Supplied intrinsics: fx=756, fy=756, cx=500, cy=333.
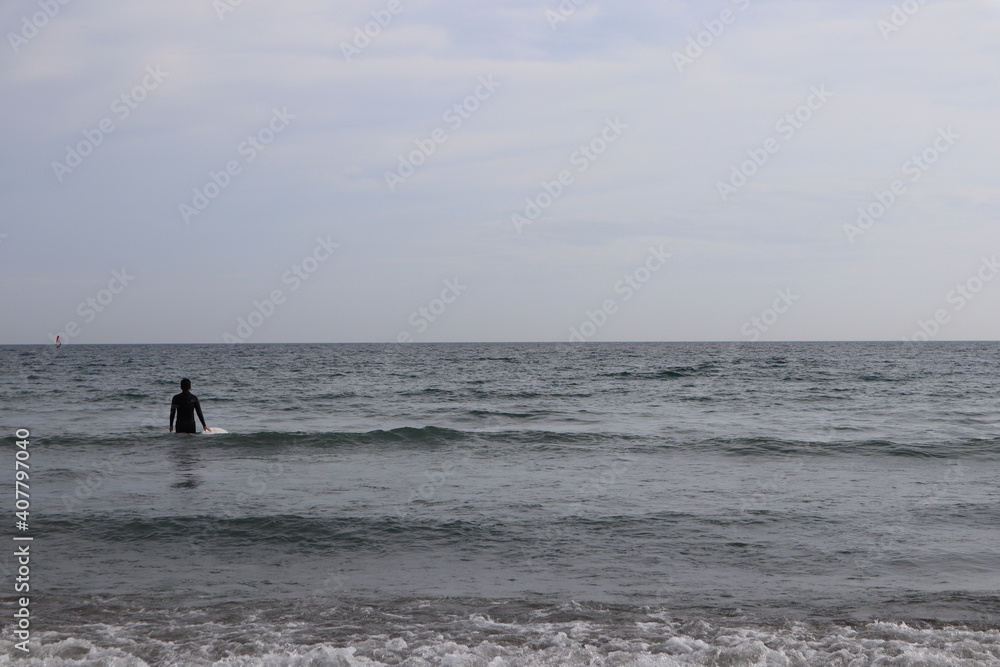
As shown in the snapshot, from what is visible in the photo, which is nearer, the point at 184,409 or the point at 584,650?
the point at 584,650

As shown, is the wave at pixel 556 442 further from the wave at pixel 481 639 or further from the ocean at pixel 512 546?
the wave at pixel 481 639

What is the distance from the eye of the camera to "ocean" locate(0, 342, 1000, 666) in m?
5.82

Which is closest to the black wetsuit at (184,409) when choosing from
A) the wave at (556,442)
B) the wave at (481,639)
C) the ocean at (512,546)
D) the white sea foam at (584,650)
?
the wave at (556,442)

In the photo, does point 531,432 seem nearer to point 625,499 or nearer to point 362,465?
Result: point 362,465

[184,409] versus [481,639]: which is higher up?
[184,409]

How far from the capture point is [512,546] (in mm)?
8578

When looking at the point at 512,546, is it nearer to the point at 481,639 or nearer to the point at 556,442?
the point at 481,639

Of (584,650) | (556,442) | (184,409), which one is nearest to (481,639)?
(584,650)

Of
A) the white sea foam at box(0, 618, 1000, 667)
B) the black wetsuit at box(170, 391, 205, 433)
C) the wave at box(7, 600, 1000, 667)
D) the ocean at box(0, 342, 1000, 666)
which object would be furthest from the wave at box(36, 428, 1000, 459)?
the white sea foam at box(0, 618, 1000, 667)

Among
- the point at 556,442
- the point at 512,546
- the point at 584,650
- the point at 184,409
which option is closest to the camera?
the point at 584,650

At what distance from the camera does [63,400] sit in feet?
94.6

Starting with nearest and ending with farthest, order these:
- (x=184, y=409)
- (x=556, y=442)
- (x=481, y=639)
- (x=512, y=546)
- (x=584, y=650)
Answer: (x=584, y=650) → (x=481, y=639) → (x=512, y=546) → (x=184, y=409) → (x=556, y=442)

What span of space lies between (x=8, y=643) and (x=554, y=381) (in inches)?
1357

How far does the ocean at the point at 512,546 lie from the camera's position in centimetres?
582
